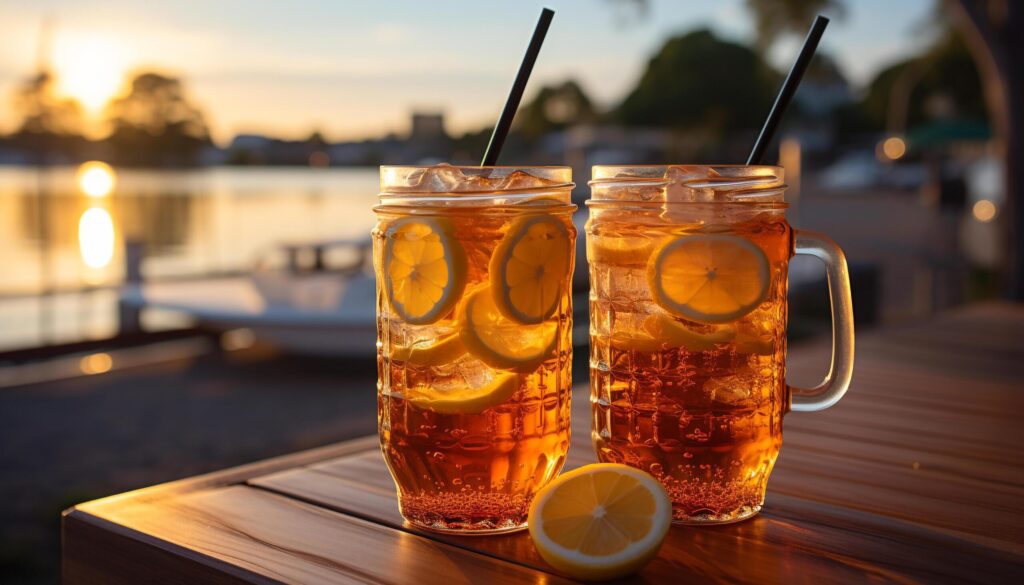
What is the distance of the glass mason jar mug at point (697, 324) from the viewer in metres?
1.03

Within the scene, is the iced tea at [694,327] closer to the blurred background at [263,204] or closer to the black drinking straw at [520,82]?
the black drinking straw at [520,82]

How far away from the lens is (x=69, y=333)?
382 inches

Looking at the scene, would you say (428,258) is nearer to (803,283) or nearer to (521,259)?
(521,259)

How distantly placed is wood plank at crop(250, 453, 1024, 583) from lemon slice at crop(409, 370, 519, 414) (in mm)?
131

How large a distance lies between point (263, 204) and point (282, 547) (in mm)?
20142

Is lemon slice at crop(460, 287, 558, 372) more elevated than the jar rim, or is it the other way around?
the jar rim

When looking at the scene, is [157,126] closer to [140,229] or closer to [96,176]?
[96,176]

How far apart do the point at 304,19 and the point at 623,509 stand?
577 inches

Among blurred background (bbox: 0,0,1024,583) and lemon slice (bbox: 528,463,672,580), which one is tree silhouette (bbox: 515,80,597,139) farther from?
lemon slice (bbox: 528,463,672,580)

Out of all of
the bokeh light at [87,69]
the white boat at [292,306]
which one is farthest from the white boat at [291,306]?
the bokeh light at [87,69]

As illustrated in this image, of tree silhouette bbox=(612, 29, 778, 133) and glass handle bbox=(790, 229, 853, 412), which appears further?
tree silhouette bbox=(612, 29, 778, 133)

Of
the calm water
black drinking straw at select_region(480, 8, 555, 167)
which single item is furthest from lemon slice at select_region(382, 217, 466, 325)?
the calm water

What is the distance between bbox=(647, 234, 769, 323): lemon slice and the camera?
40.4 inches

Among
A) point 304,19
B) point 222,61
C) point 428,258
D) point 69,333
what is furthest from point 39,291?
point 428,258
